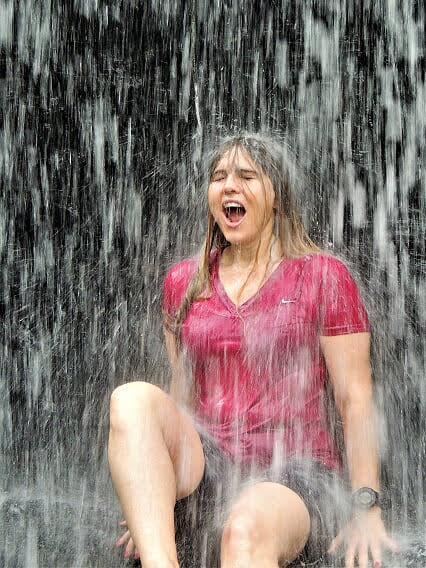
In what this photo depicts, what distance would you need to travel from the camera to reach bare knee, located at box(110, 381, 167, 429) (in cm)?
196

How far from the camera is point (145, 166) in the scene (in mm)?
3471

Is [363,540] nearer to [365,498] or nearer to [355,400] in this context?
[365,498]

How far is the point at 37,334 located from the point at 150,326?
457 mm

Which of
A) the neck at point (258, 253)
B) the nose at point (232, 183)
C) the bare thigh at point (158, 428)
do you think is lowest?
the bare thigh at point (158, 428)

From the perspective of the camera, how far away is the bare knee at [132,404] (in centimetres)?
196

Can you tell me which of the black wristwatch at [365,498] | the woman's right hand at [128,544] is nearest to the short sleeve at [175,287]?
the woman's right hand at [128,544]

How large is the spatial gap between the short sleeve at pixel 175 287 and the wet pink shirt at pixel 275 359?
0.48 ft

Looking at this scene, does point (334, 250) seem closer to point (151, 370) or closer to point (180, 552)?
point (151, 370)

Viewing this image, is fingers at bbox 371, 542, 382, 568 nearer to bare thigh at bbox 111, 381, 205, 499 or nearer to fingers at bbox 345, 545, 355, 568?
fingers at bbox 345, 545, 355, 568

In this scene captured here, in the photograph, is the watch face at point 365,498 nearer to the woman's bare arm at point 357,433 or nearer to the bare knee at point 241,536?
the woman's bare arm at point 357,433

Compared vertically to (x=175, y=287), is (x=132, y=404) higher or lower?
lower

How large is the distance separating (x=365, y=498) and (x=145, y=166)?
1787 millimetres

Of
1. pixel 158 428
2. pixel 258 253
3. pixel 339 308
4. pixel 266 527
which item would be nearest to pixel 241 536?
pixel 266 527

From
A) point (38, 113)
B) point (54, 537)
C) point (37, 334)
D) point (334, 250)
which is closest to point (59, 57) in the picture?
point (38, 113)
